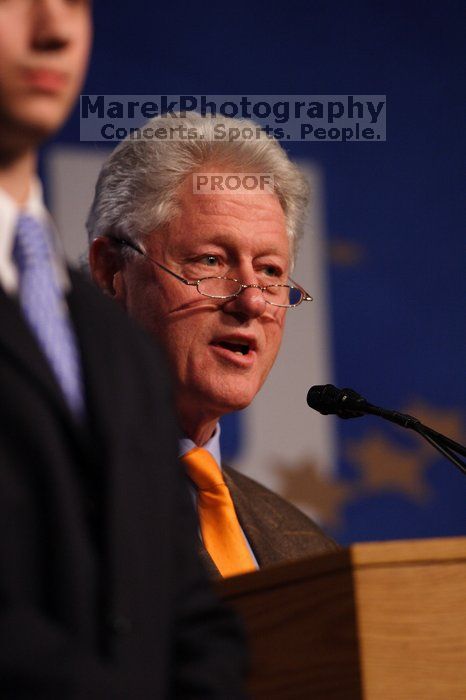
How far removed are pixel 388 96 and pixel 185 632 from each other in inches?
91.2

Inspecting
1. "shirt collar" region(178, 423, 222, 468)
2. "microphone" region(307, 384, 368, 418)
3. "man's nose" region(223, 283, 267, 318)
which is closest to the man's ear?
"man's nose" region(223, 283, 267, 318)

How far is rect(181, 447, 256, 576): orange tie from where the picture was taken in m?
1.84

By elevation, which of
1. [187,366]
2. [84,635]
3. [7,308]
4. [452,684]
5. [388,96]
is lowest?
[452,684]

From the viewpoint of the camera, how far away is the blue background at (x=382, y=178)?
277 centimetres

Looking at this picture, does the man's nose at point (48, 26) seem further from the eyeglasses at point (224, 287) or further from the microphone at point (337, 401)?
the eyeglasses at point (224, 287)

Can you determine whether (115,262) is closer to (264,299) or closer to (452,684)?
(264,299)

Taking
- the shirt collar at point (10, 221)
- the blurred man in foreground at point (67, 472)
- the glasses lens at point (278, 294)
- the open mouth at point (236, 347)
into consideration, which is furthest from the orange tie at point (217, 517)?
the shirt collar at point (10, 221)

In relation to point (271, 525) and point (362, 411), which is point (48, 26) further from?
point (271, 525)

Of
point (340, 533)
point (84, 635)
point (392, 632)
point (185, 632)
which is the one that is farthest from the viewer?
point (340, 533)

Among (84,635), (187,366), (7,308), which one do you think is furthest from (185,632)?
(187,366)

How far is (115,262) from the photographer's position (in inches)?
87.7

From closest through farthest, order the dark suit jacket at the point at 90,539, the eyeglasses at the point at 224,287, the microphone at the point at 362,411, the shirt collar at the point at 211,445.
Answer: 1. the dark suit jacket at the point at 90,539
2. the microphone at the point at 362,411
3. the shirt collar at the point at 211,445
4. the eyeglasses at the point at 224,287

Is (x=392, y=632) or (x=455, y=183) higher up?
(x=455, y=183)

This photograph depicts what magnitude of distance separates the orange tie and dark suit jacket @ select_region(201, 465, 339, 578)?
1.0 inches
